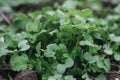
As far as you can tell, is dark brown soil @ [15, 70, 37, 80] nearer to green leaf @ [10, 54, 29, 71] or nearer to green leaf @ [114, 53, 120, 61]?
green leaf @ [10, 54, 29, 71]

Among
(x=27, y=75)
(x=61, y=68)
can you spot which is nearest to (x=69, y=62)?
(x=61, y=68)

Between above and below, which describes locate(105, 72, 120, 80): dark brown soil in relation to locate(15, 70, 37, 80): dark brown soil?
below

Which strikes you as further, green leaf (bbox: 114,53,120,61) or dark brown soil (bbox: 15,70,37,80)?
green leaf (bbox: 114,53,120,61)

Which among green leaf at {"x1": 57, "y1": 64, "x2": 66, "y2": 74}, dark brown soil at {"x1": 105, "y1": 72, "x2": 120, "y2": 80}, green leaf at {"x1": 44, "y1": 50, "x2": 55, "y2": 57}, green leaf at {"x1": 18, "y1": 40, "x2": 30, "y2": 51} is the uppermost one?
green leaf at {"x1": 18, "y1": 40, "x2": 30, "y2": 51}

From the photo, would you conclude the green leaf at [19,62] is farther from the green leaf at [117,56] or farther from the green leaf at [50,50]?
the green leaf at [117,56]

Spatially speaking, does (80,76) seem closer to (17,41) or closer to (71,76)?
(71,76)

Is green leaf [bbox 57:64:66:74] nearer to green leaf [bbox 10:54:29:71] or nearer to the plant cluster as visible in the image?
the plant cluster

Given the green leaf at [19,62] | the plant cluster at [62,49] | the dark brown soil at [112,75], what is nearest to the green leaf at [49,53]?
the plant cluster at [62,49]

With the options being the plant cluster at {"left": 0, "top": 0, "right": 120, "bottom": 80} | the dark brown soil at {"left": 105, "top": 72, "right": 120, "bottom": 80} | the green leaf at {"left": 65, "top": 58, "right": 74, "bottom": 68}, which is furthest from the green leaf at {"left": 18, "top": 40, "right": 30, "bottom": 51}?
the dark brown soil at {"left": 105, "top": 72, "right": 120, "bottom": 80}

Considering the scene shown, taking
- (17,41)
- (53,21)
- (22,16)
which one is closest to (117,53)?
(53,21)
